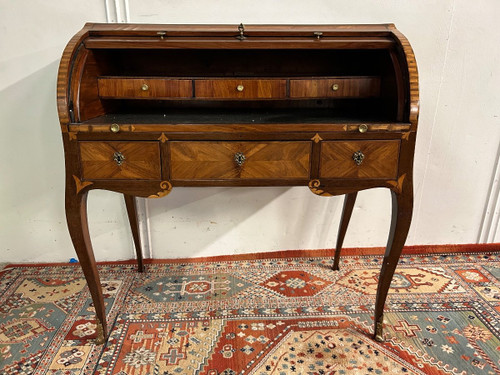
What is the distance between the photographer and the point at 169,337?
1.75m

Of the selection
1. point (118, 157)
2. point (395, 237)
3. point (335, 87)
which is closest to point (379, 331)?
point (395, 237)

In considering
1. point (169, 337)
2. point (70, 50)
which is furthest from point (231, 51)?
point (169, 337)

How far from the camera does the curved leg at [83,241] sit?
4.93 feet

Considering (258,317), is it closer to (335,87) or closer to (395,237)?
(395,237)

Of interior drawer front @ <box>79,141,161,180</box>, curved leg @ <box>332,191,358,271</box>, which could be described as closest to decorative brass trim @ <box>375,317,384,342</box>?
curved leg @ <box>332,191,358,271</box>

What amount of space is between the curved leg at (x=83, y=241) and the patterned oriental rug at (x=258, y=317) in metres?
0.13

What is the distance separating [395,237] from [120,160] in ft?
3.64

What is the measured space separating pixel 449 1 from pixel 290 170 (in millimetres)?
1326

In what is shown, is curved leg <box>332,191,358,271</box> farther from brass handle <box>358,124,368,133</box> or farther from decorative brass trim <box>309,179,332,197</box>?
brass handle <box>358,124,368,133</box>

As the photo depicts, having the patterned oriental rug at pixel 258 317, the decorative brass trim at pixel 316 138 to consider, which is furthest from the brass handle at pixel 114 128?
the patterned oriental rug at pixel 258 317

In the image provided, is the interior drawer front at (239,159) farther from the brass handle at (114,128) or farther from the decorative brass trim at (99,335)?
the decorative brass trim at (99,335)

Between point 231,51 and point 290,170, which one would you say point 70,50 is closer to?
point 231,51

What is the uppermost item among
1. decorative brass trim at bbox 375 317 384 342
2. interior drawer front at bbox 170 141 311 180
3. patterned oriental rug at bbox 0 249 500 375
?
interior drawer front at bbox 170 141 311 180

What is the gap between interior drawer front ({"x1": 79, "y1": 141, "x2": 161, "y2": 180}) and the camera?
56.2 inches
